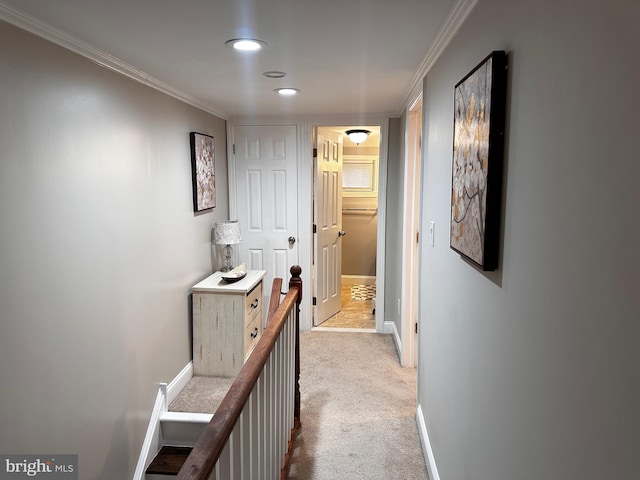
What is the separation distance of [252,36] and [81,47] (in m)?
0.80

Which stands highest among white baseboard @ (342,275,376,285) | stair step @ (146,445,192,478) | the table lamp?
the table lamp

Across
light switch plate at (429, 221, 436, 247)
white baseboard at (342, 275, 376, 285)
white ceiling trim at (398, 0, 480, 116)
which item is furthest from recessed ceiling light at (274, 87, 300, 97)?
white baseboard at (342, 275, 376, 285)

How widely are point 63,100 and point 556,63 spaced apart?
75.5 inches

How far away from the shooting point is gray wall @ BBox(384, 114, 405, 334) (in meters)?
4.01

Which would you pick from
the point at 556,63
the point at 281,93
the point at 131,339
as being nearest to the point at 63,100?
the point at 131,339

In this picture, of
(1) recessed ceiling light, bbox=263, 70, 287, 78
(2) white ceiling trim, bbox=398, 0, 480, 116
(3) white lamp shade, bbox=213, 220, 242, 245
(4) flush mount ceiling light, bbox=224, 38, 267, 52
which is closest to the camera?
(2) white ceiling trim, bbox=398, 0, 480, 116

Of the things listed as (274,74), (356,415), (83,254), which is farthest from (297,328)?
(274,74)

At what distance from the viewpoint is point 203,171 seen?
11.7 feet

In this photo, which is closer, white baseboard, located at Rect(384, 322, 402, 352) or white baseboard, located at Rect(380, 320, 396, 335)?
white baseboard, located at Rect(384, 322, 402, 352)

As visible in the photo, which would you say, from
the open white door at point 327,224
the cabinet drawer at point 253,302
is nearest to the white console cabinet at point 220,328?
the cabinet drawer at point 253,302

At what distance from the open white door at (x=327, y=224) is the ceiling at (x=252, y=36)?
4.83 feet

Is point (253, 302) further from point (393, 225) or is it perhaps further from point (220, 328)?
point (393, 225)

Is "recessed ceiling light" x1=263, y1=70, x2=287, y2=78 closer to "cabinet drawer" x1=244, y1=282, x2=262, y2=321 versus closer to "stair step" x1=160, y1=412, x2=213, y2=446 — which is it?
"cabinet drawer" x1=244, y1=282, x2=262, y2=321

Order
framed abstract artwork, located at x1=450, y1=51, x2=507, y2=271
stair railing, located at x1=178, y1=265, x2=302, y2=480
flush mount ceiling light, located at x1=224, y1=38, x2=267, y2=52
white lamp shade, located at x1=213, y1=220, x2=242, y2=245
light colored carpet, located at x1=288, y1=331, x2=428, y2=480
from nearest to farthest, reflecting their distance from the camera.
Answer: stair railing, located at x1=178, y1=265, x2=302, y2=480 → framed abstract artwork, located at x1=450, y1=51, x2=507, y2=271 → flush mount ceiling light, located at x1=224, y1=38, x2=267, y2=52 → light colored carpet, located at x1=288, y1=331, x2=428, y2=480 → white lamp shade, located at x1=213, y1=220, x2=242, y2=245
